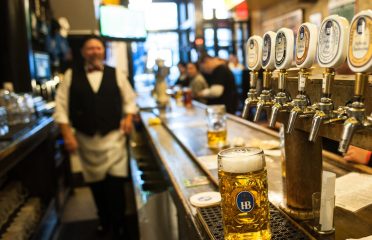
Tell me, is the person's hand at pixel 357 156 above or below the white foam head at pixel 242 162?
below

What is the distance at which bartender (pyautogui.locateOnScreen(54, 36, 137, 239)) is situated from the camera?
3.27m

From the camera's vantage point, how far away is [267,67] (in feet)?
3.15

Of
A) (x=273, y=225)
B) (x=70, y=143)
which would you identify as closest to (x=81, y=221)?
(x=70, y=143)

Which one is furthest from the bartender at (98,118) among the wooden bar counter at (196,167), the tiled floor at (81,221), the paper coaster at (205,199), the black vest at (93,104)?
the paper coaster at (205,199)

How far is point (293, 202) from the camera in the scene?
1035 millimetres

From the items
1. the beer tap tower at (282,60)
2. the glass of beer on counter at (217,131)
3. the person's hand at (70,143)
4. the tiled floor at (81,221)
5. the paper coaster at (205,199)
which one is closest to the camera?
the beer tap tower at (282,60)

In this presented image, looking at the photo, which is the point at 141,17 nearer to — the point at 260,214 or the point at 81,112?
the point at 81,112

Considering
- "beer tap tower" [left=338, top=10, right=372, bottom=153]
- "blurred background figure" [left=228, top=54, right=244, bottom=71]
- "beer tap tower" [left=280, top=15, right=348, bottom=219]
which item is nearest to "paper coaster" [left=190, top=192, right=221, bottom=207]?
"beer tap tower" [left=280, top=15, right=348, bottom=219]

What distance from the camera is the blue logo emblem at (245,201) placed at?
84cm

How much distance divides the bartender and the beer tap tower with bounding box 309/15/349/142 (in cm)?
267

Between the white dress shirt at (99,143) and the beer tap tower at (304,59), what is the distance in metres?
2.61

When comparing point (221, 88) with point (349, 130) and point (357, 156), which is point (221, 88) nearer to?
point (357, 156)

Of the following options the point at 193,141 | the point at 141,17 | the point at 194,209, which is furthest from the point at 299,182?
the point at 141,17

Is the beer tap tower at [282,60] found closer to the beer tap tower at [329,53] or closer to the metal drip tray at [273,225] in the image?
the beer tap tower at [329,53]
